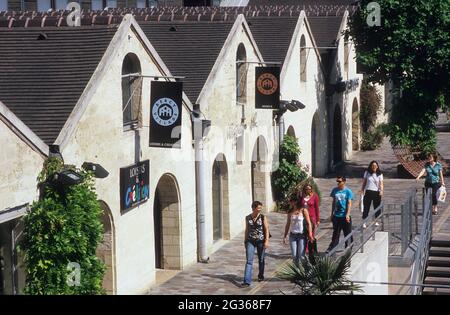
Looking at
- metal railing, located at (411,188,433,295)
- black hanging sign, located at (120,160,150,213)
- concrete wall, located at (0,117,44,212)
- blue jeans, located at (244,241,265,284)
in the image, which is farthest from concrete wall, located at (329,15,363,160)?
concrete wall, located at (0,117,44,212)

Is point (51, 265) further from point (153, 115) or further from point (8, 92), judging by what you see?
point (153, 115)

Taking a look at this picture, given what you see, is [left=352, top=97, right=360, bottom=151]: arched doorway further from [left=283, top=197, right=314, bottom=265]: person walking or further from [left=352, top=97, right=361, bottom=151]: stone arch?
[left=283, top=197, right=314, bottom=265]: person walking

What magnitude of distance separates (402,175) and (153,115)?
53.8 feet

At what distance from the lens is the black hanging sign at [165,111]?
2216 centimetres

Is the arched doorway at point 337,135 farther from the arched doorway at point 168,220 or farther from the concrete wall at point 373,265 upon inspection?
the concrete wall at point 373,265

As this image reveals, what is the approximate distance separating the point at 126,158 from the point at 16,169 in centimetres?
411

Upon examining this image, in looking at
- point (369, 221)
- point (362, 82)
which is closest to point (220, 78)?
point (369, 221)

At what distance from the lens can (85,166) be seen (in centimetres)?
Result: 1912

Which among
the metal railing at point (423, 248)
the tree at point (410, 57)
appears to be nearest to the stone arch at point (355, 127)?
the tree at point (410, 57)

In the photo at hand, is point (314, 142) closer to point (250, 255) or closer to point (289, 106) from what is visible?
point (289, 106)

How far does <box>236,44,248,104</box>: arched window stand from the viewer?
28.7 metres

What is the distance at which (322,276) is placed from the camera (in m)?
16.5

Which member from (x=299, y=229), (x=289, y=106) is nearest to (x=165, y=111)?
(x=299, y=229)

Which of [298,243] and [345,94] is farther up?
[345,94]
